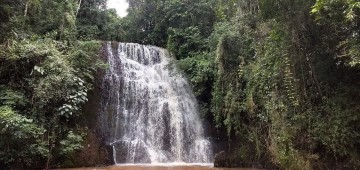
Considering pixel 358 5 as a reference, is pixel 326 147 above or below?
below

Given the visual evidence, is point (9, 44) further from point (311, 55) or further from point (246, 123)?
point (311, 55)

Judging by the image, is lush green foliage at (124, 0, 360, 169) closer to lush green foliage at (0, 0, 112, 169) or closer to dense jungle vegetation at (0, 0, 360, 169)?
dense jungle vegetation at (0, 0, 360, 169)

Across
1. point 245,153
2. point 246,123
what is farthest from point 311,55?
point 245,153

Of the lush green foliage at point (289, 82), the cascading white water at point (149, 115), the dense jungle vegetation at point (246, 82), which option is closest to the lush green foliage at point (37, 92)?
the dense jungle vegetation at point (246, 82)

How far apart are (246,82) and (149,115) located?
3.99 meters

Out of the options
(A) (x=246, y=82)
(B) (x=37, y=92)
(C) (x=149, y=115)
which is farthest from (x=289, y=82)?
(B) (x=37, y=92)

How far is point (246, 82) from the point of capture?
35.3 feet

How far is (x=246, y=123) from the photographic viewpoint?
1052 cm

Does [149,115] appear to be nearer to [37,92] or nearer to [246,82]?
[246,82]

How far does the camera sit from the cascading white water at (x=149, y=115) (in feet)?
37.8

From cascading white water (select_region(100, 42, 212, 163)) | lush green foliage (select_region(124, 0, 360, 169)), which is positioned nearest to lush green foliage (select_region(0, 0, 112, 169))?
cascading white water (select_region(100, 42, 212, 163))

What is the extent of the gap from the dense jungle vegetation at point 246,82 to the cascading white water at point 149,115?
30.9 inches

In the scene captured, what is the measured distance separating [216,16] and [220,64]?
5.38m

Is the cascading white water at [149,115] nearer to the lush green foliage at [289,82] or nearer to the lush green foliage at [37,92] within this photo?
the lush green foliage at [289,82]
